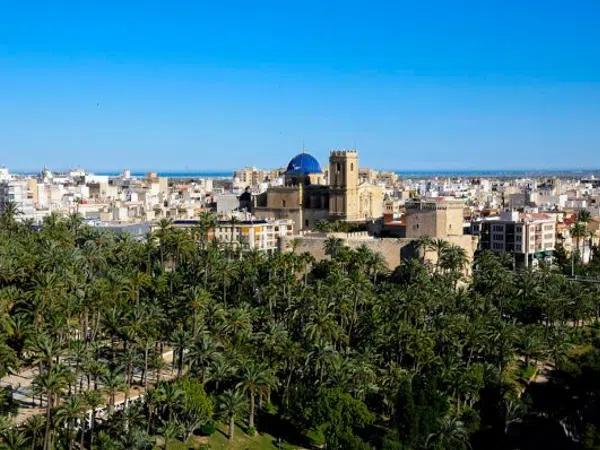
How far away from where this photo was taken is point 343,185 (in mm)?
71688

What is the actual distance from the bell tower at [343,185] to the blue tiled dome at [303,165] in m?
8.49

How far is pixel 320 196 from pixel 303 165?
7.40 meters

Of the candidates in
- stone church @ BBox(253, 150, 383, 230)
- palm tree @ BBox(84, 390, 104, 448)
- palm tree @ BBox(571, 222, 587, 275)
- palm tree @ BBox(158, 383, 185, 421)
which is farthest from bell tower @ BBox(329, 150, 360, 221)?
palm tree @ BBox(84, 390, 104, 448)

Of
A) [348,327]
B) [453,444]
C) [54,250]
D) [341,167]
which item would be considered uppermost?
[341,167]

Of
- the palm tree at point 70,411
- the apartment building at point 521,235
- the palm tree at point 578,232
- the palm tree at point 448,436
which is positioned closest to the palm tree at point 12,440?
the palm tree at point 70,411

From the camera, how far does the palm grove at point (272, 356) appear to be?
31.2 m

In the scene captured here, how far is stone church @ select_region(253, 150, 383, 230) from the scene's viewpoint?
2820 inches

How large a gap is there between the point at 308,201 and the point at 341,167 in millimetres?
5815

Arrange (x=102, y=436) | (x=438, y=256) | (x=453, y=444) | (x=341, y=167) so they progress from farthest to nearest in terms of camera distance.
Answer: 1. (x=341, y=167)
2. (x=438, y=256)
3. (x=453, y=444)
4. (x=102, y=436)

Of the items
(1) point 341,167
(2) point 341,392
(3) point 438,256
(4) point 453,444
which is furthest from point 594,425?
(1) point 341,167

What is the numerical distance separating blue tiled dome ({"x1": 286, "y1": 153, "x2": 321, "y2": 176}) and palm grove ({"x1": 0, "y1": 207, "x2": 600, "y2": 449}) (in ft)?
95.8

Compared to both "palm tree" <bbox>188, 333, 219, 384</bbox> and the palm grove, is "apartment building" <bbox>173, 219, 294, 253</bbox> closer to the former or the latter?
the palm grove

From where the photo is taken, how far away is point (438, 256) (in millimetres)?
57656

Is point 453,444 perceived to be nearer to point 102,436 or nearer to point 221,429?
point 221,429
